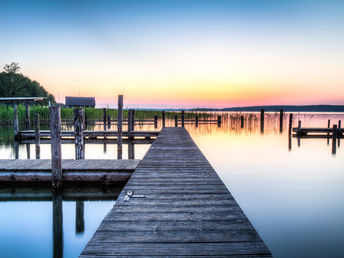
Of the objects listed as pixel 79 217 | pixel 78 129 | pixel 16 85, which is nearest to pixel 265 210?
pixel 79 217

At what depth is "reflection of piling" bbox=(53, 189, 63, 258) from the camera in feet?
13.7

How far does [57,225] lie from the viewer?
5.07 meters

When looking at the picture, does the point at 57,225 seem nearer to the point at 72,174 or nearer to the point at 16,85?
the point at 72,174

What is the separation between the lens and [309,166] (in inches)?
417

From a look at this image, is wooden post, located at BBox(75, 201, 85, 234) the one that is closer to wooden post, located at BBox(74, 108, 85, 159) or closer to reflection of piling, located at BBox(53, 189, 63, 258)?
reflection of piling, located at BBox(53, 189, 63, 258)

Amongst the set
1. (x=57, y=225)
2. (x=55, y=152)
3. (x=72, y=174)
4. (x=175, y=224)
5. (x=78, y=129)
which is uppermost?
(x=78, y=129)

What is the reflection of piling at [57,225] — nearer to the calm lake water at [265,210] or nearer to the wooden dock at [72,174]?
the calm lake water at [265,210]

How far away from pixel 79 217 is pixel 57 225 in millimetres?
484

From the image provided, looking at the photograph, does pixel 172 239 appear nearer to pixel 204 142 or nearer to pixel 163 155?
pixel 163 155

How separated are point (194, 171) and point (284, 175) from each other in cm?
603

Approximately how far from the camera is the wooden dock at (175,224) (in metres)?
1.93

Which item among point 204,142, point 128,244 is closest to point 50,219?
point 128,244

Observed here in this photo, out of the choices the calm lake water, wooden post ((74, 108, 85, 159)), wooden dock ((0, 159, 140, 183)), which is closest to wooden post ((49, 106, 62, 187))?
wooden dock ((0, 159, 140, 183))

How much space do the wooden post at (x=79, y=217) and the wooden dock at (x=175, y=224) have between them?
197 cm
